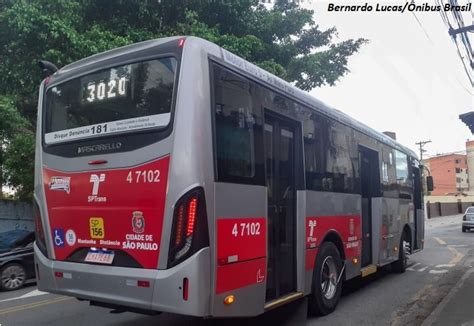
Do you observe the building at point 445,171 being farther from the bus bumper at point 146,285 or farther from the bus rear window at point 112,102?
the bus bumper at point 146,285

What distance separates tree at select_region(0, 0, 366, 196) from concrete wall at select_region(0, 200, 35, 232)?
53 cm

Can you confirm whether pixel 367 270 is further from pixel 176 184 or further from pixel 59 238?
pixel 59 238

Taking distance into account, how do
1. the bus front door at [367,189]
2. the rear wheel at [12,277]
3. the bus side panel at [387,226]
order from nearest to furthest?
the bus front door at [367,189] < the bus side panel at [387,226] < the rear wheel at [12,277]

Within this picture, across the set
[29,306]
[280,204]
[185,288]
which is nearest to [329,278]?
[280,204]

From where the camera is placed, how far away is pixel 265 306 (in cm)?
537

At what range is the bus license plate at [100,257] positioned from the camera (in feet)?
16.3

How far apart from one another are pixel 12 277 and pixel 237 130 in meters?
7.52

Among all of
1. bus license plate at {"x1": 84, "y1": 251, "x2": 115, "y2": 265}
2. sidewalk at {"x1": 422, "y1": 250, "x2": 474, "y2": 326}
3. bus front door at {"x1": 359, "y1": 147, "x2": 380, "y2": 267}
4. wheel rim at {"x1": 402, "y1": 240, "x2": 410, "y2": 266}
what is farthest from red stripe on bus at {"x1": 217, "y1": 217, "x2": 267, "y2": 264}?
wheel rim at {"x1": 402, "y1": 240, "x2": 410, "y2": 266}

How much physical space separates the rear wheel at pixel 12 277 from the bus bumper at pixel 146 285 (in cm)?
572

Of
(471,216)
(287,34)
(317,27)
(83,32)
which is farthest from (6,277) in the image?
(471,216)

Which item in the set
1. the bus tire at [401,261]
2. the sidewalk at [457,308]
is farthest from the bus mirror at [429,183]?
the sidewalk at [457,308]

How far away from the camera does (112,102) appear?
205 inches

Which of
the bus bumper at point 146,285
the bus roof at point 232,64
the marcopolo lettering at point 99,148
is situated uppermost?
the bus roof at point 232,64

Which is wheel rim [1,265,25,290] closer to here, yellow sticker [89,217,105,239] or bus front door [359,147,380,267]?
yellow sticker [89,217,105,239]
